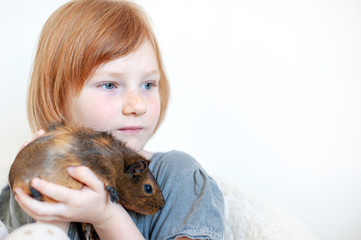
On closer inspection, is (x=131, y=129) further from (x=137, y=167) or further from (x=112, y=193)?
(x=112, y=193)

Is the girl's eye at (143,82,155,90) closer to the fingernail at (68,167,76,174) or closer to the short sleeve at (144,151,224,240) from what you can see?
the short sleeve at (144,151,224,240)

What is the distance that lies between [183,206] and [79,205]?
0.40 m

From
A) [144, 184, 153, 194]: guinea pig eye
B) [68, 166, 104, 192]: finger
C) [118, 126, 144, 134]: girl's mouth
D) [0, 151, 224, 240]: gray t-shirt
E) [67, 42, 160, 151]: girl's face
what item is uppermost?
[67, 42, 160, 151]: girl's face

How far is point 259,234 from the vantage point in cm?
172

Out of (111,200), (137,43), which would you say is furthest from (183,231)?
(137,43)

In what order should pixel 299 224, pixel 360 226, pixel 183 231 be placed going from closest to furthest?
pixel 183 231 → pixel 299 224 → pixel 360 226

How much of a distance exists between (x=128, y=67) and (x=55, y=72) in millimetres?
327

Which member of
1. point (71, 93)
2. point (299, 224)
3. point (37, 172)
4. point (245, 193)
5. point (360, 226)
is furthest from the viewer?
point (360, 226)

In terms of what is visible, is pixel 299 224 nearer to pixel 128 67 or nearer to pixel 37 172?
pixel 128 67

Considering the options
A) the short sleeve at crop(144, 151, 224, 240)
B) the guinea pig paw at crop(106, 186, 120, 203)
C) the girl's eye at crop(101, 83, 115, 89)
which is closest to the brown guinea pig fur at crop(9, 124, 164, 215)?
the guinea pig paw at crop(106, 186, 120, 203)

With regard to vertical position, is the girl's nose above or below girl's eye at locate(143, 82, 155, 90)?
below

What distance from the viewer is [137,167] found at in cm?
129

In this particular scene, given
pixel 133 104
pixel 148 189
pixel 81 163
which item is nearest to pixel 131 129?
pixel 133 104

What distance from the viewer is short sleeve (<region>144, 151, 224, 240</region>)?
142 cm
